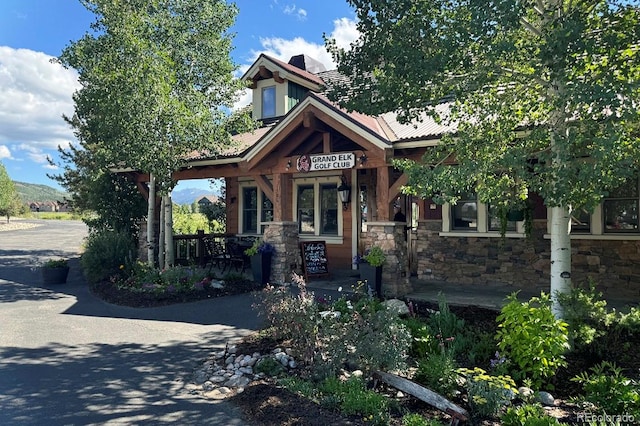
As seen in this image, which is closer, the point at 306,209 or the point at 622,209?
the point at 622,209

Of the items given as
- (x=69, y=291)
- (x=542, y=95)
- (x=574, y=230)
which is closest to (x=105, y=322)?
(x=69, y=291)

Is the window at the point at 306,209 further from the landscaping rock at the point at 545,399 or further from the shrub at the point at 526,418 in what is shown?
the shrub at the point at 526,418

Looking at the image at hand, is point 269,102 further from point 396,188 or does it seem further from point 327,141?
point 396,188

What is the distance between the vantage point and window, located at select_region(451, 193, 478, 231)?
1045 centimetres

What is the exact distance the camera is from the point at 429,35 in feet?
17.7

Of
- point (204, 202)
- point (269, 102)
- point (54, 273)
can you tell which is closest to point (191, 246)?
point (54, 273)

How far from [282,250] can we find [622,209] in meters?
7.19

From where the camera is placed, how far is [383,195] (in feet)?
28.5

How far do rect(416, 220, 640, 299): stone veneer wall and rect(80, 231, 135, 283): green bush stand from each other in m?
7.77

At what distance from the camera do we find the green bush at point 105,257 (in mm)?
11141

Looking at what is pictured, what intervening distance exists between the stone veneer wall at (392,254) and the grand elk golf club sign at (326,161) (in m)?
1.43

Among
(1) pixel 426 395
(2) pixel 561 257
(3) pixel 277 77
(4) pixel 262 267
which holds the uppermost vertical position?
(3) pixel 277 77

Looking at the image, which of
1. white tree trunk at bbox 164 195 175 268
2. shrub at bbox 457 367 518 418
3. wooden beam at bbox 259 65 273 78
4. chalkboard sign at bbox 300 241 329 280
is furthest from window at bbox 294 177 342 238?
shrub at bbox 457 367 518 418

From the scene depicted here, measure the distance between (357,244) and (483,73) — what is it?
7.29 meters
